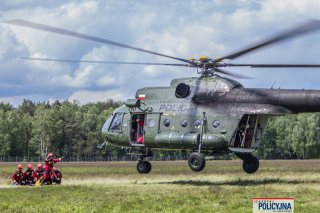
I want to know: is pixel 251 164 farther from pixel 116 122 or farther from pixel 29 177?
pixel 29 177

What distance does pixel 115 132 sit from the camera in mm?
34344

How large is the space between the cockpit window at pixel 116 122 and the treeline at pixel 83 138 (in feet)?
279

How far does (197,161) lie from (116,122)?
6.67 meters

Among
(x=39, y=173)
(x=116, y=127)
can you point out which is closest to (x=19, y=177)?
(x=39, y=173)

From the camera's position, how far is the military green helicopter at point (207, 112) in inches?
1147

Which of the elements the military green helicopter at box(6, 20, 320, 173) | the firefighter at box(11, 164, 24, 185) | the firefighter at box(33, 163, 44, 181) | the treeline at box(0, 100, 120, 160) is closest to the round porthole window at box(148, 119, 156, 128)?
the military green helicopter at box(6, 20, 320, 173)

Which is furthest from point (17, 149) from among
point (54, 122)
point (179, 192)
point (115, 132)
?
point (179, 192)

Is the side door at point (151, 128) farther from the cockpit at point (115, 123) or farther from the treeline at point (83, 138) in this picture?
the treeline at point (83, 138)

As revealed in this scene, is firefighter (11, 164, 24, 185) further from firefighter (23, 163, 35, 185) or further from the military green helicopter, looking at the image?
the military green helicopter

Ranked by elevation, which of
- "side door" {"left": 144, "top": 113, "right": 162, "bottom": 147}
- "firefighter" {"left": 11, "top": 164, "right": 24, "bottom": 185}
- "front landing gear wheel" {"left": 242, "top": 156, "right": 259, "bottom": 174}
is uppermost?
"side door" {"left": 144, "top": 113, "right": 162, "bottom": 147}

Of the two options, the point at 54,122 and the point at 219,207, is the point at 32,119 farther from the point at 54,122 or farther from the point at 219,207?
the point at 219,207

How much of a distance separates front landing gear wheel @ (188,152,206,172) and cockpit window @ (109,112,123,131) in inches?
234

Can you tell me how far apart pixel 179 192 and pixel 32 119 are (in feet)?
390

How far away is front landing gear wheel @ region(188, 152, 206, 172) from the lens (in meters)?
29.5
